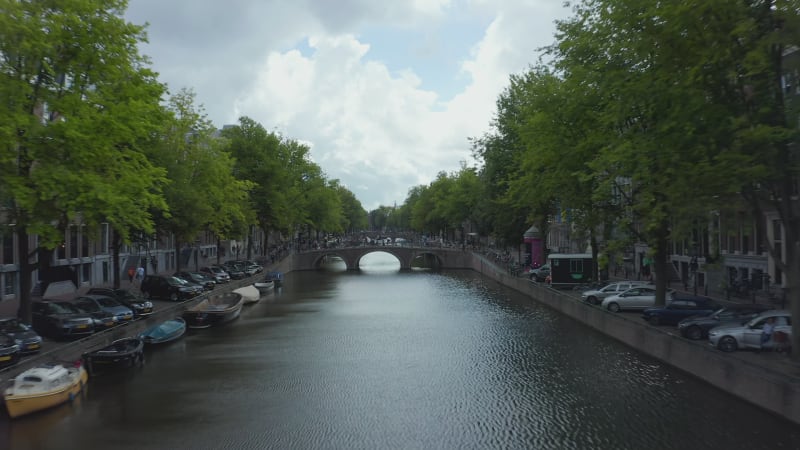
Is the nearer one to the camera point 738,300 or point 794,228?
point 794,228

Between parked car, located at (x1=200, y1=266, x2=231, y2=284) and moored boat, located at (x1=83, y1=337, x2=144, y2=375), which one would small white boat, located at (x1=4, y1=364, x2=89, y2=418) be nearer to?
moored boat, located at (x1=83, y1=337, x2=144, y2=375)

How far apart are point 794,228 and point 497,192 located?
39.7 m

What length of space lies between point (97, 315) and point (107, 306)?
2.54 metres

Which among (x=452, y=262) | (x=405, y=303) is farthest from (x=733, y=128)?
(x=452, y=262)

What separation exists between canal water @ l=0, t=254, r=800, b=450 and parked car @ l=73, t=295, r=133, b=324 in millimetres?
2654

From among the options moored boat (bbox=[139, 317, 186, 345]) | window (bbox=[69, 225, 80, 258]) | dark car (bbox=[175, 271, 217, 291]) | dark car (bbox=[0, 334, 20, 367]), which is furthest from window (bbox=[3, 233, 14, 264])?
dark car (bbox=[0, 334, 20, 367])

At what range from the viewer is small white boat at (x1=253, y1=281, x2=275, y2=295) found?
57906 mm

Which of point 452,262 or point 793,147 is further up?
point 793,147

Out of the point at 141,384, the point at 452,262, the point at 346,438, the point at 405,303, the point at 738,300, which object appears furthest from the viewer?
the point at 452,262

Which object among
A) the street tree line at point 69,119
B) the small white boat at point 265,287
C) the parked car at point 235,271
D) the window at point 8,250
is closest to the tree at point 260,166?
the parked car at point 235,271

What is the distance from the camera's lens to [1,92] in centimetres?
2253

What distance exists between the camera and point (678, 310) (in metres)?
28.7

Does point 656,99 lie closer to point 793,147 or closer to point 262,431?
point 793,147

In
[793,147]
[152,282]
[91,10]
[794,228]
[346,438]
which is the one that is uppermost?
[91,10]
